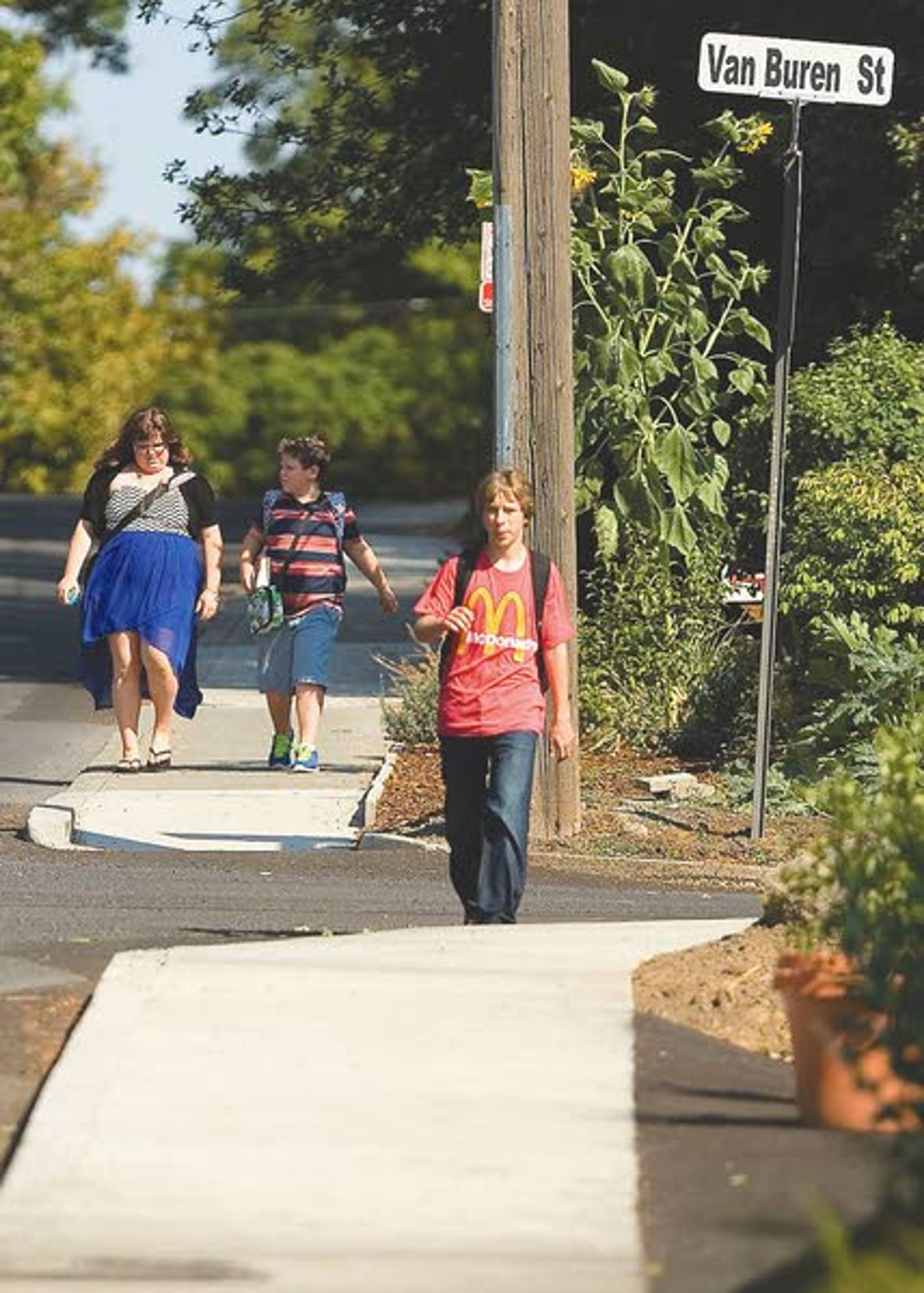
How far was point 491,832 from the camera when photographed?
11375mm

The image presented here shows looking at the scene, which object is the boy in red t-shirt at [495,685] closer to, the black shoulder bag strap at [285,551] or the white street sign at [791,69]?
the white street sign at [791,69]

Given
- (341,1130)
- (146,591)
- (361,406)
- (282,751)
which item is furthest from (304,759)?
(361,406)

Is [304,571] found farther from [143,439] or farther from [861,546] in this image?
[861,546]

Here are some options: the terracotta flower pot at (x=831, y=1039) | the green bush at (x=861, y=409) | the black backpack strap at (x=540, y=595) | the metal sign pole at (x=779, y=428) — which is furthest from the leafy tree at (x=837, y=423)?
the terracotta flower pot at (x=831, y=1039)

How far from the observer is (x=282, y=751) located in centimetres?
1723

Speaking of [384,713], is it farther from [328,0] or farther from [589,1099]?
[589,1099]

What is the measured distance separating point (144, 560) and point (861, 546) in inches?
144

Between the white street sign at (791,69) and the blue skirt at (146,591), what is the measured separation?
4.43 meters

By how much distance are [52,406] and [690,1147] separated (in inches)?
1845

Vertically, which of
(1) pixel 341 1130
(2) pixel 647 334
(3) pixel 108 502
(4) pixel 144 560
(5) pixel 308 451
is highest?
(2) pixel 647 334

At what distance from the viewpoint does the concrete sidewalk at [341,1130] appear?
6.57 m

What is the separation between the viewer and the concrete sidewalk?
6566mm

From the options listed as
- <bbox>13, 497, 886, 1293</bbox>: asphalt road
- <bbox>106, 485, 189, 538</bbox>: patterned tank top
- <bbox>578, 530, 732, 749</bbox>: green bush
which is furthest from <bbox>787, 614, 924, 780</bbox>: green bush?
<bbox>106, 485, 189, 538</bbox>: patterned tank top

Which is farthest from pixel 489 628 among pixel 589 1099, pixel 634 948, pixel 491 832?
pixel 589 1099
